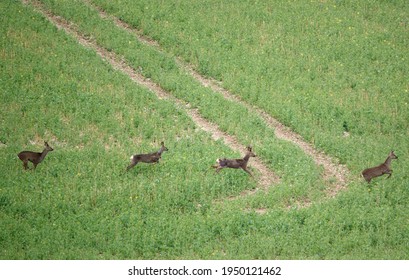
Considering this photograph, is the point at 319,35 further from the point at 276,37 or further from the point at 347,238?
the point at 347,238

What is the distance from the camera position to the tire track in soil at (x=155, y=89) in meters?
31.2

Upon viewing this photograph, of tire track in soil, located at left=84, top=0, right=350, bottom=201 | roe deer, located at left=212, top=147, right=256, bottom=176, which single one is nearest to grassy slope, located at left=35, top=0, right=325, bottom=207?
tire track in soil, located at left=84, top=0, right=350, bottom=201

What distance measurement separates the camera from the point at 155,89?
37.3m

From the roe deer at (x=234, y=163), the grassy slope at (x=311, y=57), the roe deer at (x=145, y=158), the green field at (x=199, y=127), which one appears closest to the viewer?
the green field at (x=199, y=127)

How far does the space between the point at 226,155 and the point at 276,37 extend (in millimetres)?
11279

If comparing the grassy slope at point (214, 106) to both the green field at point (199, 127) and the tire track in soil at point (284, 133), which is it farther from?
the tire track in soil at point (284, 133)

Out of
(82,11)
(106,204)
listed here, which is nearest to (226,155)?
(106,204)

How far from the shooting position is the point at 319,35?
138ft

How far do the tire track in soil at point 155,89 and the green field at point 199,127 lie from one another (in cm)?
21

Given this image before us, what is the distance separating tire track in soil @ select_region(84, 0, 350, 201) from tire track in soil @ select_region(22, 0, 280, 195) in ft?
5.86

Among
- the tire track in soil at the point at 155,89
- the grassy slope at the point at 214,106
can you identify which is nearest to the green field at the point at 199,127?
the grassy slope at the point at 214,106

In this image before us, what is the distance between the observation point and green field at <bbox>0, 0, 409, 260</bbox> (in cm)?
2717

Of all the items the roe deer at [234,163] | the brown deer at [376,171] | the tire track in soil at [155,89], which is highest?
the brown deer at [376,171]

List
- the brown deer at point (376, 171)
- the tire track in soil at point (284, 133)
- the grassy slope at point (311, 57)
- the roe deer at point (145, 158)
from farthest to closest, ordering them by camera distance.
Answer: the grassy slope at point (311, 57), the tire track in soil at point (284, 133), the roe deer at point (145, 158), the brown deer at point (376, 171)
